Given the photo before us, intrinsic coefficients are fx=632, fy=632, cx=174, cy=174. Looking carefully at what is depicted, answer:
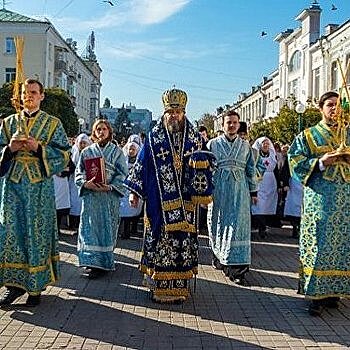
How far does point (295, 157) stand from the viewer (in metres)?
6.14

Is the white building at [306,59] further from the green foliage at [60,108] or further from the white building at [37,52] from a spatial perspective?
the white building at [37,52]

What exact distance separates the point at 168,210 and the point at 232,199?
5.29ft

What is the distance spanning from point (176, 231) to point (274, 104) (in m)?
56.7

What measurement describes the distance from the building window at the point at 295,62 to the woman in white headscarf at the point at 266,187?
1600 inches

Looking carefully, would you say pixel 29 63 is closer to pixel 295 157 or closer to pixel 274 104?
pixel 274 104

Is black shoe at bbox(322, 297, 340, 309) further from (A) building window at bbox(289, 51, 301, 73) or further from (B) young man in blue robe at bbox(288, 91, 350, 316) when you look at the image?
(A) building window at bbox(289, 51, 301, 73)

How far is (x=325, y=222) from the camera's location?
234 inches

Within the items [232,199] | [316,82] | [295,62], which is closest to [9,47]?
[295,62]

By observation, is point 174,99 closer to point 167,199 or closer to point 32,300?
point 167,199

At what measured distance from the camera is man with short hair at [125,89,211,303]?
636 centimetres

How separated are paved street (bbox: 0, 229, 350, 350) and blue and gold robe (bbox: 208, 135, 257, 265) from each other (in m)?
0.36

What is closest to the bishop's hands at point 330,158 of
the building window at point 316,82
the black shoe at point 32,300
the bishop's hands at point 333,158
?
the bishop's hands at point 333,158

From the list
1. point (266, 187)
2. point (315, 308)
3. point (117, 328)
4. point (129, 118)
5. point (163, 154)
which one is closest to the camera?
point (117, 328)

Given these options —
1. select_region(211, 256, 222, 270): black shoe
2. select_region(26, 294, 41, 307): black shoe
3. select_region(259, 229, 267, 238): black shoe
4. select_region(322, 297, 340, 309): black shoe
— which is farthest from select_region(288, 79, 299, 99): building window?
select_region(26, 294, 41, 307): black shoe
